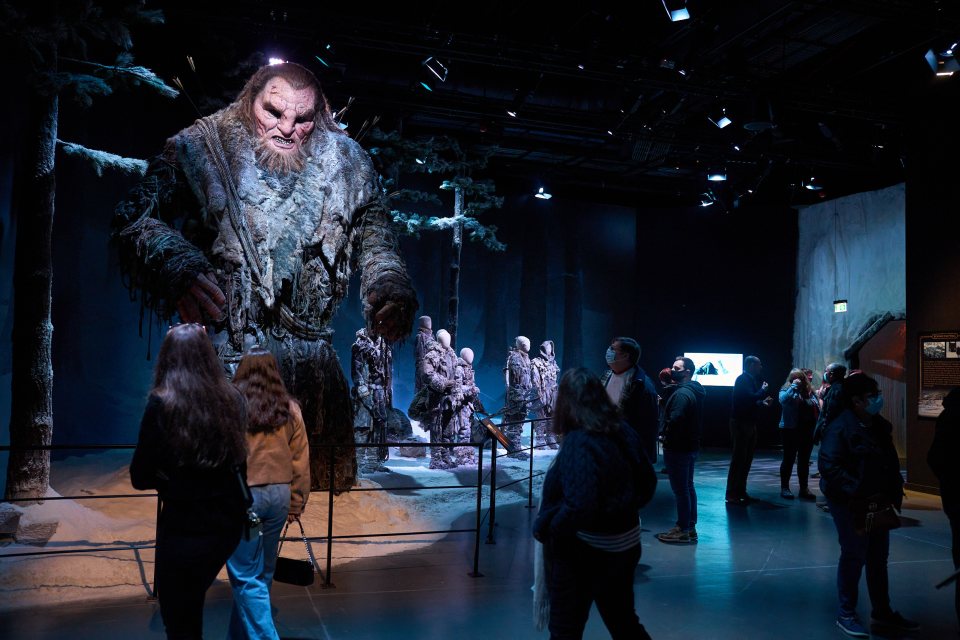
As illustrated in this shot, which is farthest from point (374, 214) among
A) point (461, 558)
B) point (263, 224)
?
point (461, 558)

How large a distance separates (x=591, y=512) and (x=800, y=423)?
7790 mm

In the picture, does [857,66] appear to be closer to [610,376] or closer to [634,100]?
[634,100]

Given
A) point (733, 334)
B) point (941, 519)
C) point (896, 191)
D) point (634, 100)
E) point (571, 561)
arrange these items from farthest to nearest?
point (733, 334), point (896, 191), point (634, 100), point (941, 519), point (571, 561)

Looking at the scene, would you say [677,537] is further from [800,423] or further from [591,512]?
[591,512]

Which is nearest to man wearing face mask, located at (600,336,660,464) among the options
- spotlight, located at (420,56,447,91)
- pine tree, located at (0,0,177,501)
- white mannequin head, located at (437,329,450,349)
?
pine tree, located at (0,0,177,501)

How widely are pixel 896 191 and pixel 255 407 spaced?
51.1 ft

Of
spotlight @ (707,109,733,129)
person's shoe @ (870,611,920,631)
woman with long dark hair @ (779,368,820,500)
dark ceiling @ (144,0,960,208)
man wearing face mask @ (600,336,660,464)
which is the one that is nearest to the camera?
person's shoe @ (870,611,920,631)

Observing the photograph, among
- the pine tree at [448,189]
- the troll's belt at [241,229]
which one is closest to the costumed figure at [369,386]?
the pine tree at [448,189]

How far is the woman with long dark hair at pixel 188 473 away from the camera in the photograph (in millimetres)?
2684

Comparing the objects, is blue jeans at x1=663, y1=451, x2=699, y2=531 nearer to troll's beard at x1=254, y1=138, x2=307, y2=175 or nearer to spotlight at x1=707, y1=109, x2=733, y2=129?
troll's beard at x1=254, y1=138, x2=307, y2=175

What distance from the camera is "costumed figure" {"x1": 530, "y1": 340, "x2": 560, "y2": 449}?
1541cm

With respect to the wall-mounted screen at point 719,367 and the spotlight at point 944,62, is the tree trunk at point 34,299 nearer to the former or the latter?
the spotlight at point 944,62

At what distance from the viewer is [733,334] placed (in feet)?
58.8

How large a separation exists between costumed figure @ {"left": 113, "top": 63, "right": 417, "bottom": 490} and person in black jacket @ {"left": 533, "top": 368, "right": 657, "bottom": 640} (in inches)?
69.1
